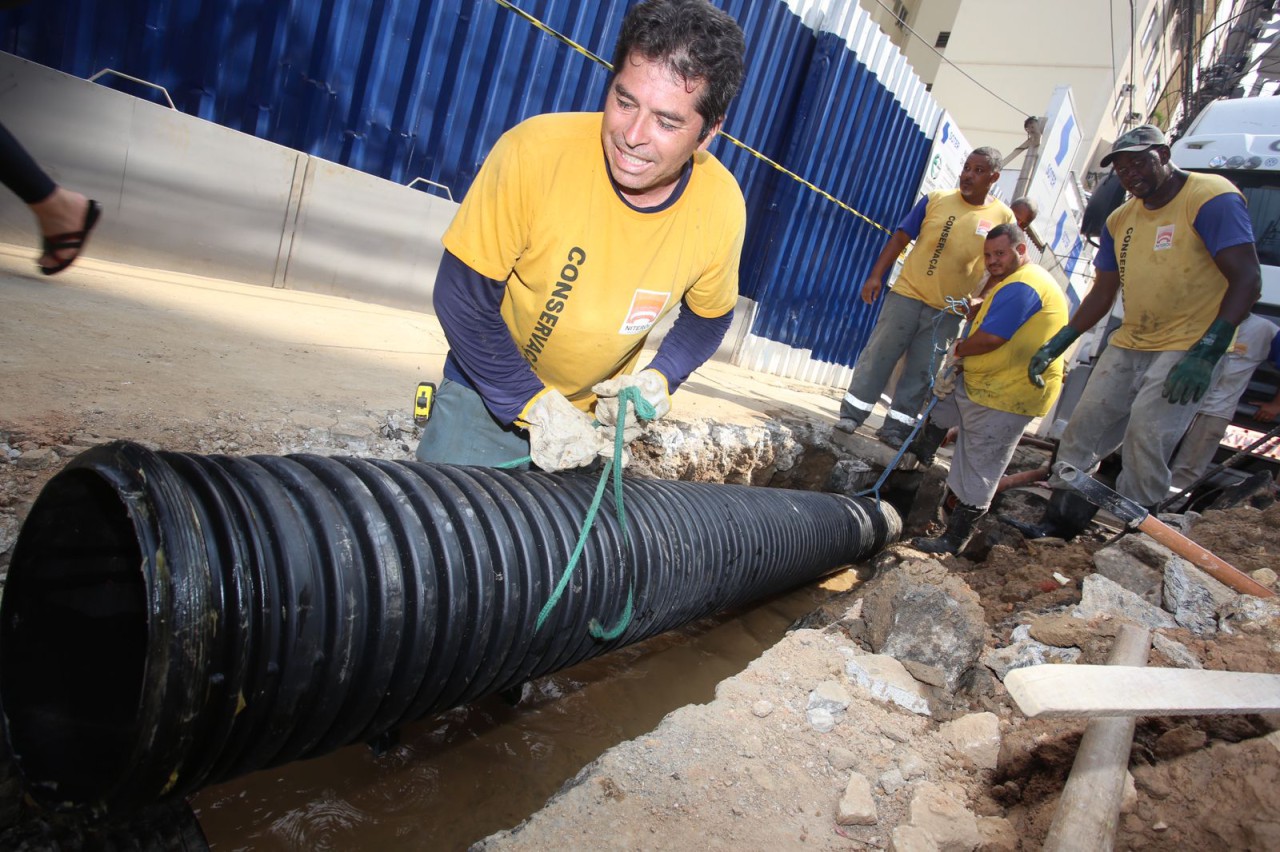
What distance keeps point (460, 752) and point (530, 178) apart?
166cm

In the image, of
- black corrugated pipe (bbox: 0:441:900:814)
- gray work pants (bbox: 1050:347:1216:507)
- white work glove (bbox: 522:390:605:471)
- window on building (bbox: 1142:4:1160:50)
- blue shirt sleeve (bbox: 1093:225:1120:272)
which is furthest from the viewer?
window on building (bbox: 1142:4:1160:50)

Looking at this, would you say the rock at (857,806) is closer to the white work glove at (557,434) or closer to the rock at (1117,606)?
the white work glove at (557,434)

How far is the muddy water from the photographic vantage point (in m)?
1.66

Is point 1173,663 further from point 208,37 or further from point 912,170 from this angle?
point 912,170

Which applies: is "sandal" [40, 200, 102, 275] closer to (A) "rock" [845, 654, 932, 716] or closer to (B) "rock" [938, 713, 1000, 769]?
(A) "rock" [845, 654, 932, 716]

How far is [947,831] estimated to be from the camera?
5.10 feet

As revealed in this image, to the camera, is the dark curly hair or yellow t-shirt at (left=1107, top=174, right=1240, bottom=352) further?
yellow t-shirt at (left=1107, top=174, right=1240, bottom=352)

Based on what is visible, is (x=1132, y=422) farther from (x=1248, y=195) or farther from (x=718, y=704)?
(x=1248, y=195)

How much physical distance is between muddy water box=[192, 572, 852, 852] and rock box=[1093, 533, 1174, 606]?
6.17 feet

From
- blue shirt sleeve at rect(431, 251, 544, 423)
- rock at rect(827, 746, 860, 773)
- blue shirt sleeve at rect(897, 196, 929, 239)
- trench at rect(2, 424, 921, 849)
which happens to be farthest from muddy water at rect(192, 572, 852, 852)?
blue shirt sleeve at rect(897, 196, 929, 239)

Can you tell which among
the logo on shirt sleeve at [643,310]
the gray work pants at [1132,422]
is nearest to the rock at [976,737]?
the logo on shirt sleeve at [643,310]

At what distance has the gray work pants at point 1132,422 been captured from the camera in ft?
11.4

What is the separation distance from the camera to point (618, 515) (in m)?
1.79

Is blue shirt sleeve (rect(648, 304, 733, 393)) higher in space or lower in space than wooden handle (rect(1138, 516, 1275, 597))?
higher
